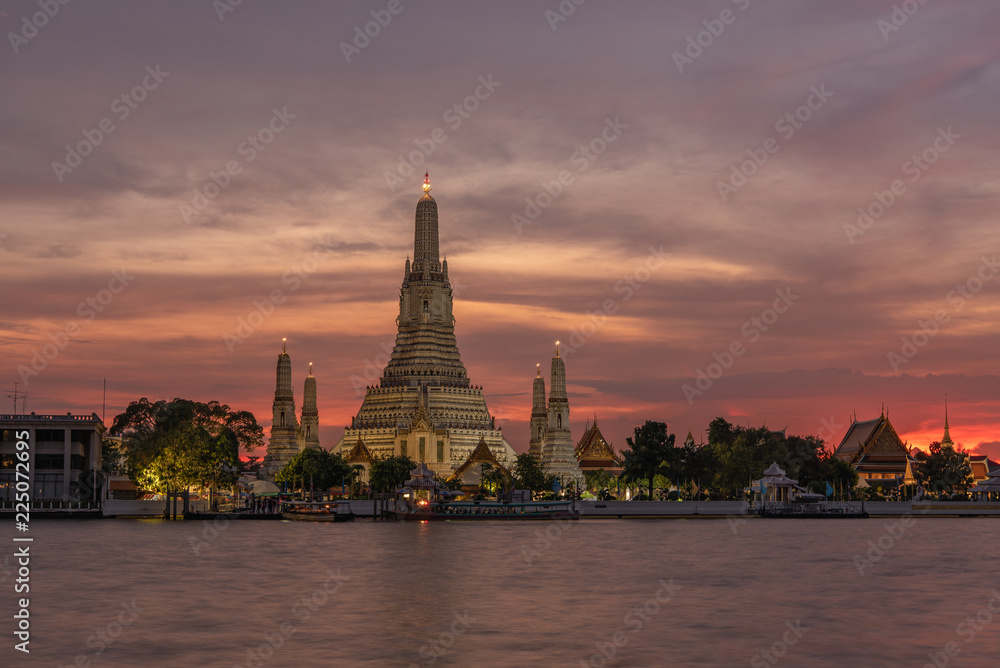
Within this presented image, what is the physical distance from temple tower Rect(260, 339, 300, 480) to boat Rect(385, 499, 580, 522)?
1458 inches

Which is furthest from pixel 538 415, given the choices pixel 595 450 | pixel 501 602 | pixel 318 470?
pixel 501 602

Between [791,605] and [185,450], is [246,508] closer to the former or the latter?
[185,450]

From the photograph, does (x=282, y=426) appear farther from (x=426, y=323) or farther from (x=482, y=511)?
(x=482, y=511)

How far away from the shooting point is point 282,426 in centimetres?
15175

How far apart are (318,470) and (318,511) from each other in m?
17.0

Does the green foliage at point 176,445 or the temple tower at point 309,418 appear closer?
the green foliage at point 176,445

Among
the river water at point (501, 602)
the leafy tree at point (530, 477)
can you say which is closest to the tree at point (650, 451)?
the leafy tree at point (530, 477)

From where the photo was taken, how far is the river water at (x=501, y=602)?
116 ft

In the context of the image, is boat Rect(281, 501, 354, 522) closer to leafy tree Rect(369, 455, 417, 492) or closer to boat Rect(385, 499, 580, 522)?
boat Rect(385, 499, 580, 522)

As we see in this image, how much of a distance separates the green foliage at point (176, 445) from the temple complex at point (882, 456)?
79057 millimetres

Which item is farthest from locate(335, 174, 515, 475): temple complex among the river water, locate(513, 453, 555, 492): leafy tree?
the river water

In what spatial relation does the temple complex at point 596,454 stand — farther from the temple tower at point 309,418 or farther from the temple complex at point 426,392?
the temple tower at point 309,418

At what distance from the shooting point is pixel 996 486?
139875 mm

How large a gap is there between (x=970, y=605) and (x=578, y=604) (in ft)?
49.5
